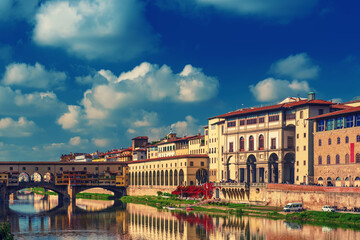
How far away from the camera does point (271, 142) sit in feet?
347

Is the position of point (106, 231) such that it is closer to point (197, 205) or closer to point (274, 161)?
point (197, 205)

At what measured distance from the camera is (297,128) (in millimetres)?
99938

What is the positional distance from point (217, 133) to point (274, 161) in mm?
23856

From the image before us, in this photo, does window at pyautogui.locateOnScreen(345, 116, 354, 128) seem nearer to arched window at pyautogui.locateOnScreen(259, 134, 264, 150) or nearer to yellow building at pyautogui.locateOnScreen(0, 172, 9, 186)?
arched window at pyautogui.locateOnScreen(259, 134, 264, 150)

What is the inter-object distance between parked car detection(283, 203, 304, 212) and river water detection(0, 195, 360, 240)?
16.0 ft

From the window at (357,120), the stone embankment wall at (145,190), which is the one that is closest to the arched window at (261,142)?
the window at (357,120)

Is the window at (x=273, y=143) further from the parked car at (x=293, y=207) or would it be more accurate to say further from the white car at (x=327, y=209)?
the white car at (x=327, y=209)

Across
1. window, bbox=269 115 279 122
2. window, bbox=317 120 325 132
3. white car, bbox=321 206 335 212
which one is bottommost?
white car, bbox=321 206 335 212

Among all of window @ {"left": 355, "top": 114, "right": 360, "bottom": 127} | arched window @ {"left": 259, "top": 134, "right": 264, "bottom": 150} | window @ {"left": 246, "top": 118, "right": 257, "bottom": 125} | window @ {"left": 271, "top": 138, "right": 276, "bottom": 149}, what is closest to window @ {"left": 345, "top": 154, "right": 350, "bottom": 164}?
window @ {"left": 355, "top": 114, "right": 360, "bottom": 127}

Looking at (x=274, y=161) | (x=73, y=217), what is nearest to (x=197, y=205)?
(x=274, y=161)

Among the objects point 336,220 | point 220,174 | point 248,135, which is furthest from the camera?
point 220,174

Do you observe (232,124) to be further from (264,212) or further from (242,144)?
(264,212)

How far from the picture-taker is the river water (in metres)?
69.5

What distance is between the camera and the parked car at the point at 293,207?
3282 inches
